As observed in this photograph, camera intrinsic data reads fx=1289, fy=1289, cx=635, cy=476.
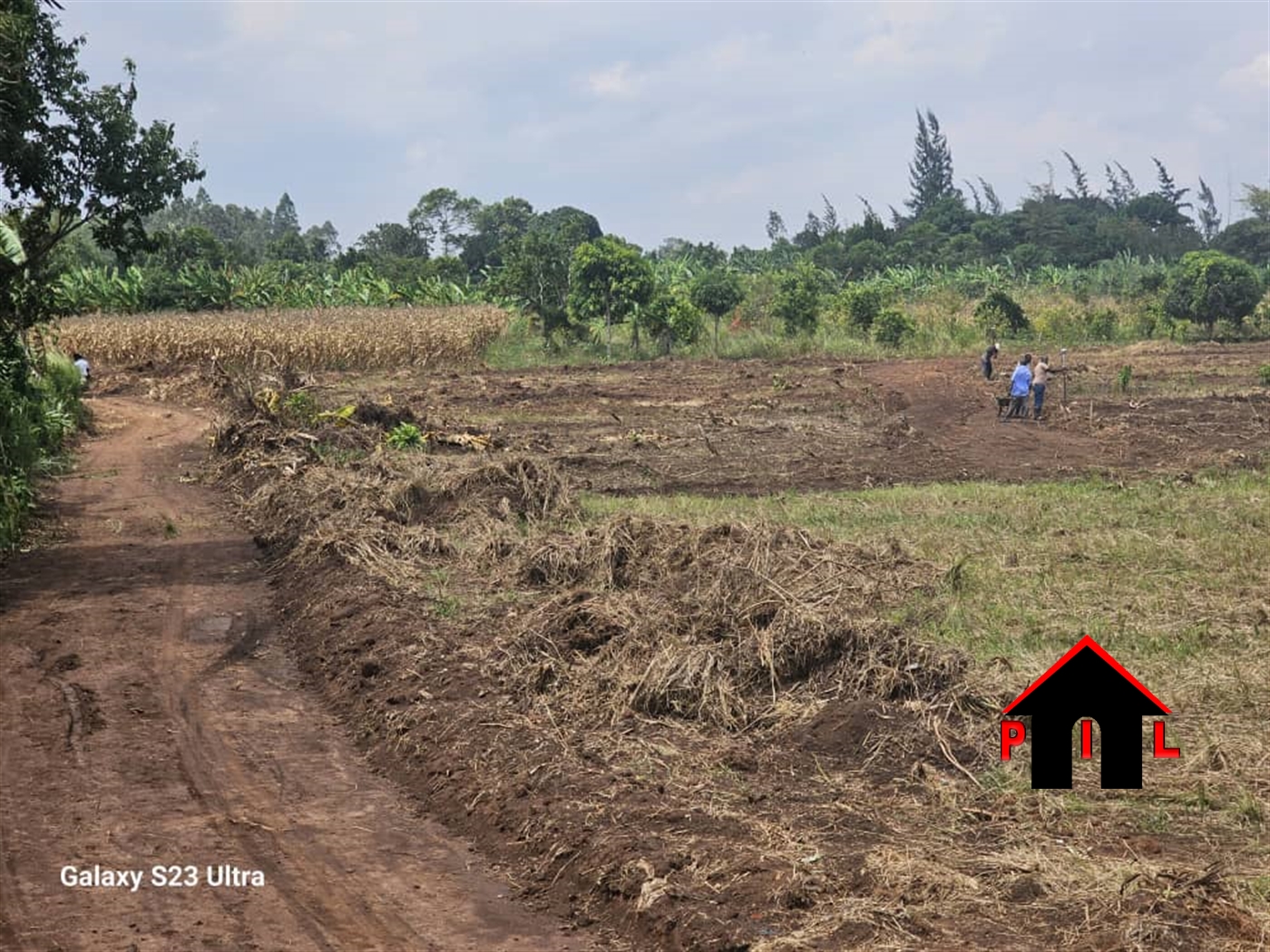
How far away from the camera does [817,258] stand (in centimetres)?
7119

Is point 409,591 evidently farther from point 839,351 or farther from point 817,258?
point 817,258

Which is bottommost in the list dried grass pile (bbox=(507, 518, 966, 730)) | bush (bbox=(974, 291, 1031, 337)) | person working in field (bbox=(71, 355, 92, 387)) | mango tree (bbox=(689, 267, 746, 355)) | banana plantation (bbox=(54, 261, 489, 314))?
dried grass pile (bbox=(507, 518, 966, 730))

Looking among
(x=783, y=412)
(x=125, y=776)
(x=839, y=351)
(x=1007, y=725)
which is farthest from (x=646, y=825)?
(x=839, y=351)

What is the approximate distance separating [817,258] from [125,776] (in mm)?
66014

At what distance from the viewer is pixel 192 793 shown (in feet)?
25.5

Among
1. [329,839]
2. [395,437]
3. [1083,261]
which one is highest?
[1083,261]

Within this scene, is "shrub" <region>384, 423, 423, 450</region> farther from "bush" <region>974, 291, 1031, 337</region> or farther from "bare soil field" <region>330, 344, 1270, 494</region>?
"bush" <region>974, 291, 1031, 337</region>

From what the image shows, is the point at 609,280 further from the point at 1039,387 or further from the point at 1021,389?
the point at 1039,387

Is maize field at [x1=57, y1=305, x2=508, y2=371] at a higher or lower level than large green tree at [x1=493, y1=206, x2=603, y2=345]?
lower

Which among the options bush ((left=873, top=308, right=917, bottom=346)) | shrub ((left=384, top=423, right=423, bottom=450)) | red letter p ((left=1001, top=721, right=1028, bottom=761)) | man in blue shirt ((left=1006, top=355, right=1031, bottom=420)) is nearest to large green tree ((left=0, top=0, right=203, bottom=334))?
shrub ((left=384, top=423, right=423, bottom=450))

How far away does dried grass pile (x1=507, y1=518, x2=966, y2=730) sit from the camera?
342 inches

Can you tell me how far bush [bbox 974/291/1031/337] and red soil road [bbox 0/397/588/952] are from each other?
34.0 metres

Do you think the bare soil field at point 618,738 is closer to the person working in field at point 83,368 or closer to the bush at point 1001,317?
the person working in field at point 83,368

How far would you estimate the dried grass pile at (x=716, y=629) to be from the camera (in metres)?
8.70
